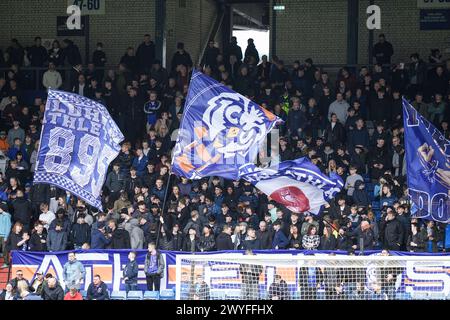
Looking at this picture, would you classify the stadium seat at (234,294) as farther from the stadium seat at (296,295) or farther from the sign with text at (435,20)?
the sign with text at (435,20)

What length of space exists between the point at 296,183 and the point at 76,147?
160 inches

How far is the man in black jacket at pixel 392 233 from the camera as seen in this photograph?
21.5 meters

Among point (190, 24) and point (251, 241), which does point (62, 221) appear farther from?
point (190, 24)

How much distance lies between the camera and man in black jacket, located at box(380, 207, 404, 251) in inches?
848

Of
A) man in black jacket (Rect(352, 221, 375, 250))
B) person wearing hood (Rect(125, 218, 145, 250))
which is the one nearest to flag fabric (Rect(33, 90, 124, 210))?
person wearing hood (Rect(125, 218, 145, 250))

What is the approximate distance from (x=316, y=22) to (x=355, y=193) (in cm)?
904

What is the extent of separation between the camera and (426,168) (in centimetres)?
1919

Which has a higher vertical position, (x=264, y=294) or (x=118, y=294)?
(x=264, y=294)

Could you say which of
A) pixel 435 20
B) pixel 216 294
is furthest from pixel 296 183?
pixel 435 20

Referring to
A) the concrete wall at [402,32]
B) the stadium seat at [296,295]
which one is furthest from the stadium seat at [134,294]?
the concrete wall at [402,32]

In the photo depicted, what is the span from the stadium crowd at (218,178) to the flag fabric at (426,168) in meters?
2.20

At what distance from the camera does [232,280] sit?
16.7 metres

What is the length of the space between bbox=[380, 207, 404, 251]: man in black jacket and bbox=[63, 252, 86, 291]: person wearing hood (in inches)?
238

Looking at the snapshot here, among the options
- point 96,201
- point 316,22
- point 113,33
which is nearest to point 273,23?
point 316,22
